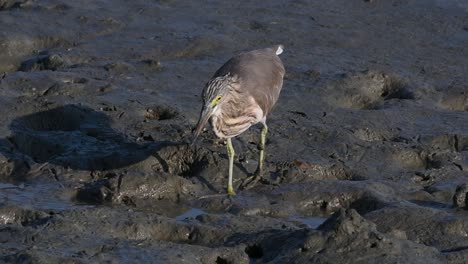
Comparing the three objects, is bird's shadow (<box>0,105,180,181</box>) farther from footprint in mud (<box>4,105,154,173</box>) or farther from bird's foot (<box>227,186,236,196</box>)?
bird's foot (<box>227,186,236,196</box>)

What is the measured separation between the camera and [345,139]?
9945 mm

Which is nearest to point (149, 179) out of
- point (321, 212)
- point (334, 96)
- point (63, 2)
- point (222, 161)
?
point (222, 161)

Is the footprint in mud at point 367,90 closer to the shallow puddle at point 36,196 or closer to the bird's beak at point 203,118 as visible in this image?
the bird's beak at point 203,118

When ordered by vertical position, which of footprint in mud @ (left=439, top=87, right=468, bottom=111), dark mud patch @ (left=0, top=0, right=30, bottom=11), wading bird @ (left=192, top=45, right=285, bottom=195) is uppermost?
wading bird @ (left=192, top=45, right=285, bottom=195)

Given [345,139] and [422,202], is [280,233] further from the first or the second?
[345,139]

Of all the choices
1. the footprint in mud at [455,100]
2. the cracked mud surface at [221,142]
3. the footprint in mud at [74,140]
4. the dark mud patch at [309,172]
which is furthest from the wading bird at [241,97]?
the footprint in mud at [455,100]

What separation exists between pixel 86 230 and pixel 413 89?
481 cm

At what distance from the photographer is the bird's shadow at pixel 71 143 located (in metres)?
9.33

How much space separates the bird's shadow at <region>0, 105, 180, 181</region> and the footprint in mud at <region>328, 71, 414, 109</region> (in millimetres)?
2366

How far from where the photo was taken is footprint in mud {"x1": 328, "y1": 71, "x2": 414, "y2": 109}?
11.0 m

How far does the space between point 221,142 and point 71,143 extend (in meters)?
1.36

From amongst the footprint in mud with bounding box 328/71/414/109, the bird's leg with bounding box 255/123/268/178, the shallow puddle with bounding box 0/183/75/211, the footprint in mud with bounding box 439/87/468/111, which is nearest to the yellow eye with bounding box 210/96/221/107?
the bird's leg with bounding box 255/123/268/178

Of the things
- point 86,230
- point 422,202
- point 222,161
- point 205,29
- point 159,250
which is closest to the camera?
point 159,250

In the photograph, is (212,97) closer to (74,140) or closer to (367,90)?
(74,140)
